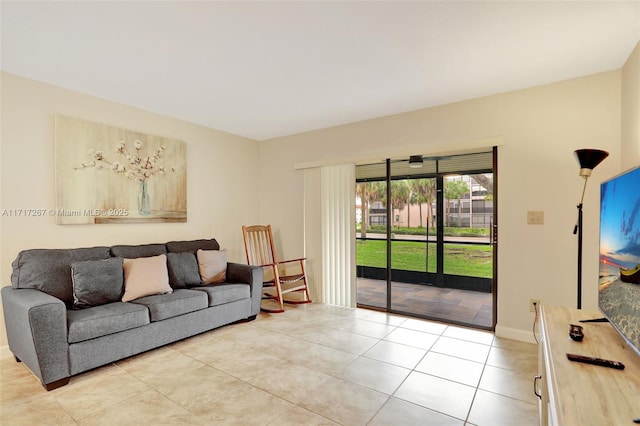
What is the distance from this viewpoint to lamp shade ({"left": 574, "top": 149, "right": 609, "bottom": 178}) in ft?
6.89

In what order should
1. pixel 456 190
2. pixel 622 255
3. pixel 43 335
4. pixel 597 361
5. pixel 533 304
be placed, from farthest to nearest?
1. pixel 456 190
2. pixel 533 304
3. pixel 43 335
4. pixel 622 255
5. pixel 597 361

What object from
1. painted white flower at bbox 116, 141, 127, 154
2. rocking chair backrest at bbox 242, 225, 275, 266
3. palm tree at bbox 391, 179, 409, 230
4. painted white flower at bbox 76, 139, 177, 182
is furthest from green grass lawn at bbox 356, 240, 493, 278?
painted white flower at bbox 116, 141, 127, 154

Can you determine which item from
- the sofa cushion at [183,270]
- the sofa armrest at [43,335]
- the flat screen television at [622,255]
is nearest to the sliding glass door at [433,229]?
the sofa cushion at [183,270]

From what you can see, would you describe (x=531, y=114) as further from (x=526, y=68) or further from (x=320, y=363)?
(x=320, y=363)

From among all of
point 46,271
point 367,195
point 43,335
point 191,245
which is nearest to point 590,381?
point 43,335

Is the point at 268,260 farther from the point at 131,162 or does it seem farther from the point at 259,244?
the point at 131,162

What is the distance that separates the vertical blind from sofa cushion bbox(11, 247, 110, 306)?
2.62 metres

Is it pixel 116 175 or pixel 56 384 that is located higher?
pixel 116 175

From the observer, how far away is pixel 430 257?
5.27 m

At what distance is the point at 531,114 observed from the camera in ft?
9.36

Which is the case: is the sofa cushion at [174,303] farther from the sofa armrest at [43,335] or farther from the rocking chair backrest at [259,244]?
the rocking chair backrest at [259,244]

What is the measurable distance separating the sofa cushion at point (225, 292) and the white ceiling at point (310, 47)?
1946mm

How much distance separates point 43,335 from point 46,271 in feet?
2.24

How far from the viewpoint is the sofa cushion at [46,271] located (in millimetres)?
2400
